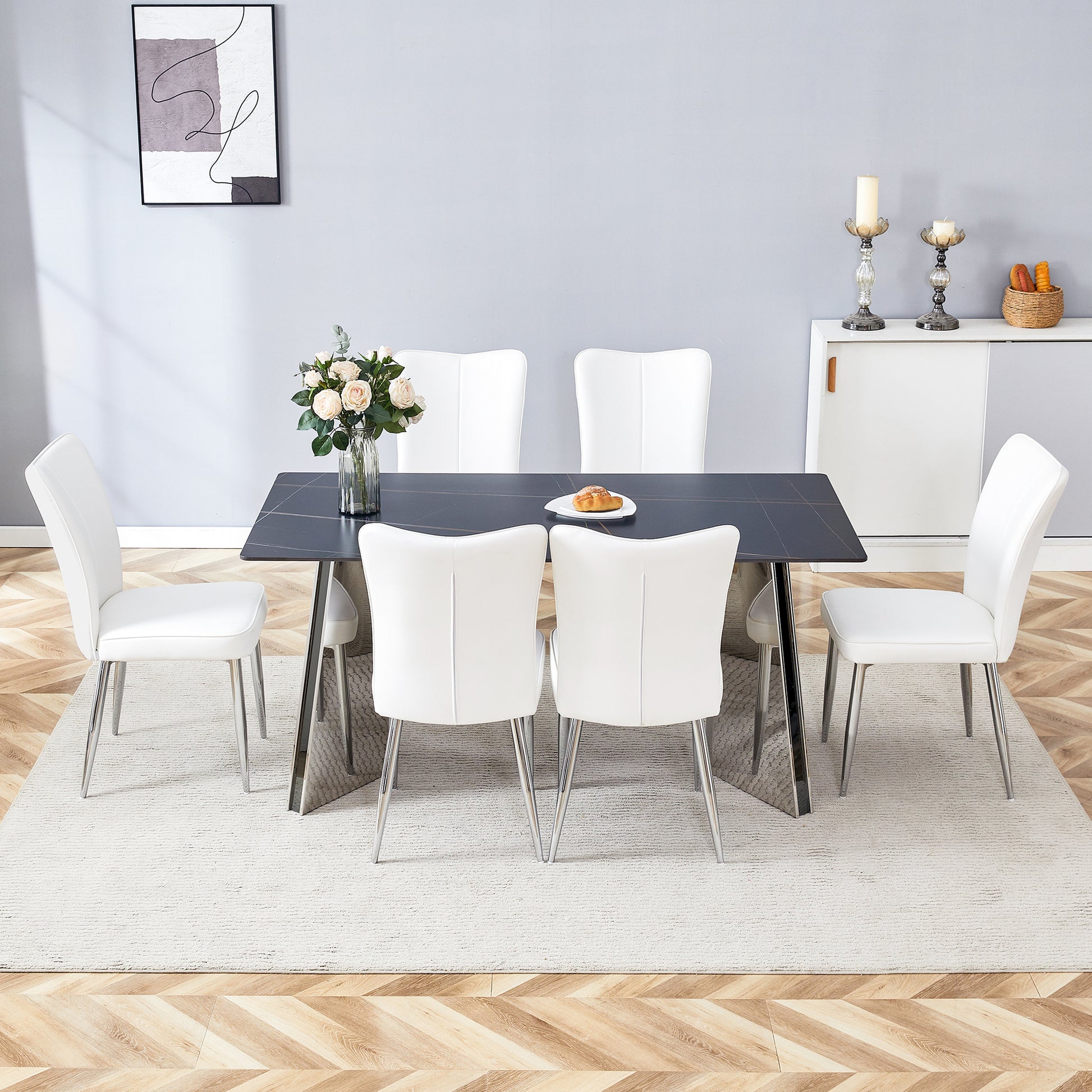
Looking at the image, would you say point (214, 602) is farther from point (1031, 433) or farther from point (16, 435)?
point (1031, 433)

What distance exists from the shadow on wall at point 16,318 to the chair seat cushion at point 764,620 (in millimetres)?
3253

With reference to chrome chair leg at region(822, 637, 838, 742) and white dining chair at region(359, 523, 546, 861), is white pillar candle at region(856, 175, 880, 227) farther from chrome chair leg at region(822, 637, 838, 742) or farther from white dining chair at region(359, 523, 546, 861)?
white dining chair at region(359, 523, 546, 861)

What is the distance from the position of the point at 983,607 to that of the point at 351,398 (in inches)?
68.4

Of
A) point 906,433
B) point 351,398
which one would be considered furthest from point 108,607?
point 906,433

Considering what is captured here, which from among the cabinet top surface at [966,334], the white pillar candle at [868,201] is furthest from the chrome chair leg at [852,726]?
the white pillar candle at [868,201]

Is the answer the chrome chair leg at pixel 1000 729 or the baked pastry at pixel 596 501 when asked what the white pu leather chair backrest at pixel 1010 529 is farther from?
the baked pastry at pixel 596 501

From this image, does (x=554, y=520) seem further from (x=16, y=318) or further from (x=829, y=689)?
(x=16, y=318)

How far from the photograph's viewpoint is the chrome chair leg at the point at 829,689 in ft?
11.1

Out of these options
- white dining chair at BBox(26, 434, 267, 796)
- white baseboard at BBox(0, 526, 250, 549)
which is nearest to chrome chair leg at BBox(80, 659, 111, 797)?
white dining chair at BBox(26, 434, 267, 796)

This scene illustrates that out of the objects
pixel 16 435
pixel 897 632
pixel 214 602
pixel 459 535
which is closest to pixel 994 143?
pixel 897 632

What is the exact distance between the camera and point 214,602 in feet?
10.6

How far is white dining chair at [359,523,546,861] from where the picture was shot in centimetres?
252

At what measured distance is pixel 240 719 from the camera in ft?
10.4

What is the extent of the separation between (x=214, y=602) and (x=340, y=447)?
1.82ft
